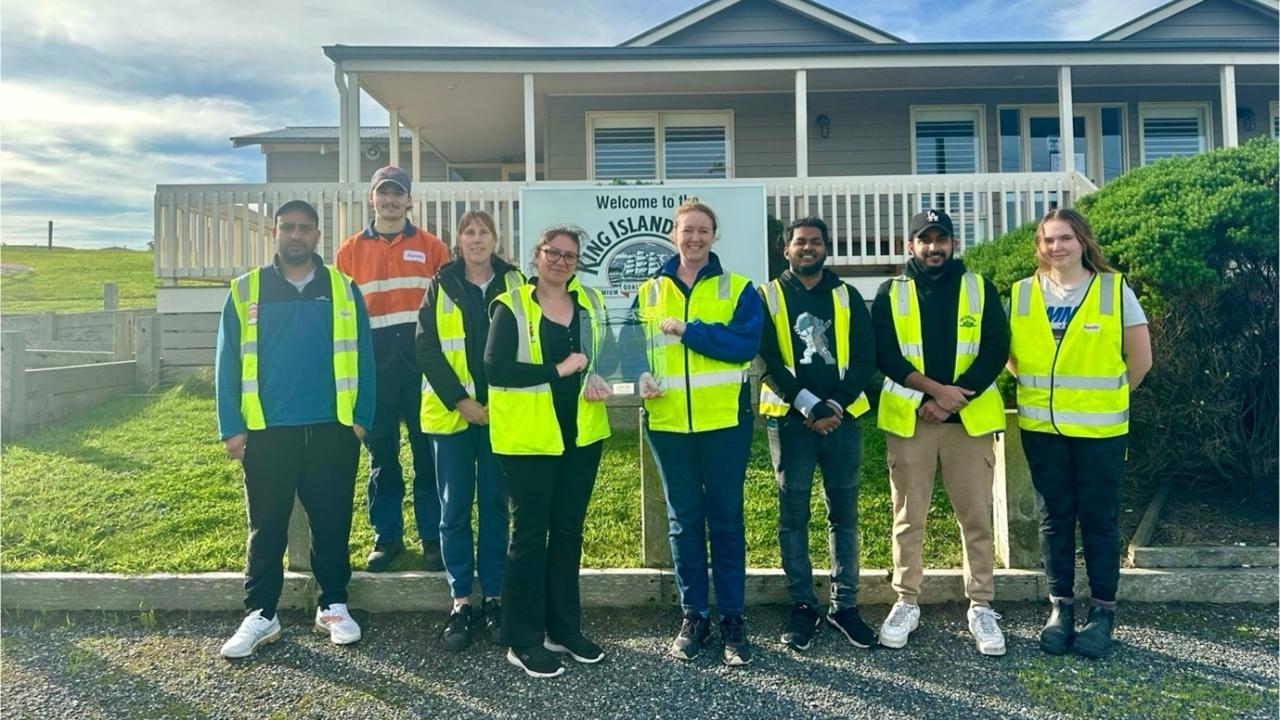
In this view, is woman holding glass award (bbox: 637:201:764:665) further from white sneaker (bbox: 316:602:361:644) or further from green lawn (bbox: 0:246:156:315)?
green lawn (bbox: 0:246:156:315)

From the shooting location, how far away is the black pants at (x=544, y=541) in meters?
3.28

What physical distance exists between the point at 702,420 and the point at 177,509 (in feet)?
12.2

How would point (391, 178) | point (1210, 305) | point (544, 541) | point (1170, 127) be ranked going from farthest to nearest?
point (1170, 127) < point (1210, 305) < point (391, 178) < point (544, 541)

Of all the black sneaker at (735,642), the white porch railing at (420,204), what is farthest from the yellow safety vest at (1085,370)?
the white porch railing at (420,204)

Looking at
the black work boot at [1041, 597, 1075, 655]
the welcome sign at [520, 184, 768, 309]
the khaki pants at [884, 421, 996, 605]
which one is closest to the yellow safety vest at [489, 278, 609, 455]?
the khaki pants at [884, 421, 996, 605]

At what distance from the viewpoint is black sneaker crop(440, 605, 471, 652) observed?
3482 mm

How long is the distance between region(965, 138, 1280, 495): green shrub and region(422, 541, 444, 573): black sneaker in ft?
13.4

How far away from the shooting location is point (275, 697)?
10.2 feet

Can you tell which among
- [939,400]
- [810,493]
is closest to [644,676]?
[810,493]

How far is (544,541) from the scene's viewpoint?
3.33m

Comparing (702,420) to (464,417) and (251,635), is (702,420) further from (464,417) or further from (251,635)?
(251,635)

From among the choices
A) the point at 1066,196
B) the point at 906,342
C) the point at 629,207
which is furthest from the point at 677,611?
the point at 1066,196

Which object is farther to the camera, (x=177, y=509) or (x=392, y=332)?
(x=177, y=509)

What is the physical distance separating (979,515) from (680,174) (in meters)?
9.70
